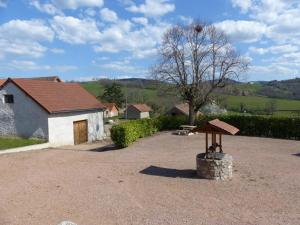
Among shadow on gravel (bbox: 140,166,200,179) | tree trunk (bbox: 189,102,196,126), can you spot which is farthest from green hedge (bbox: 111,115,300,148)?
shadow on gravel (bbox: 140,166,200,179)

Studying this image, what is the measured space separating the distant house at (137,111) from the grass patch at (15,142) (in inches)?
2053

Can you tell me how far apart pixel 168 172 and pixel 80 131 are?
1353 centimetres

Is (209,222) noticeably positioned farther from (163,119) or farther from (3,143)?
(163,119)

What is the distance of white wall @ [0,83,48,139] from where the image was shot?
21938 mm

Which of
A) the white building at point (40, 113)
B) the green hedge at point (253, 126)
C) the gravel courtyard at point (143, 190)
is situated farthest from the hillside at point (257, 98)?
the gravel courtyard at point (143, 190)

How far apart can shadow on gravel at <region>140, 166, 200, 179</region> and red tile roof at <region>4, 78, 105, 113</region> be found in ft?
33.7

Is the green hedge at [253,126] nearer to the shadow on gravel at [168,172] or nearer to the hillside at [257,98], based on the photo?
the shadow on gravel at [168,172]

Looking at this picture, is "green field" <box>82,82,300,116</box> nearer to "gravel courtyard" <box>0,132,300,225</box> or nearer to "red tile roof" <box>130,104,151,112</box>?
"red tile roof" <box>130,104,151,112</box>

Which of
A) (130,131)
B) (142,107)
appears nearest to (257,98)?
(142,107)

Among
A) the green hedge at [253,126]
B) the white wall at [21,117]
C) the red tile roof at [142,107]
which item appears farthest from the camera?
the red tile roof at [142,107]

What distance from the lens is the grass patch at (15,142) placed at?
20.0 m

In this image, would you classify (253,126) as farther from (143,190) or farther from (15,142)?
(143,190)

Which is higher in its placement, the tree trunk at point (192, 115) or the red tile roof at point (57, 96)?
the red tile roof at point (57, 96)

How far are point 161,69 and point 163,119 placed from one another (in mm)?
4280
